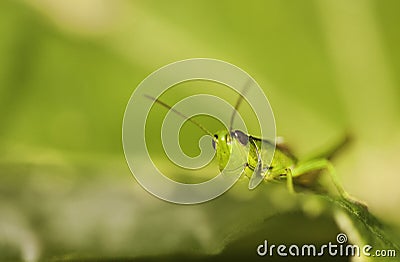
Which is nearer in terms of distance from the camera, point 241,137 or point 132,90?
point 241,137

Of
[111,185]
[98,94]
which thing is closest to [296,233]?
[111,185]

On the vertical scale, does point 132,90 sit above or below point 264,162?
above

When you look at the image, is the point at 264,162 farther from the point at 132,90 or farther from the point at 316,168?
the point at 132,90

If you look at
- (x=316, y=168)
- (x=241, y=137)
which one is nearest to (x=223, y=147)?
(x=241, y=137)

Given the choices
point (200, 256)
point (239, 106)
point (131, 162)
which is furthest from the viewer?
point (239, 106)

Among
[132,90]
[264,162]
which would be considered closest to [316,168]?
[264,162]

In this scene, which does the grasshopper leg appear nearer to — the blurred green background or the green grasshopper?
Answer: the green grasshopper

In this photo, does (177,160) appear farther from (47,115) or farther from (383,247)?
(383,247)
